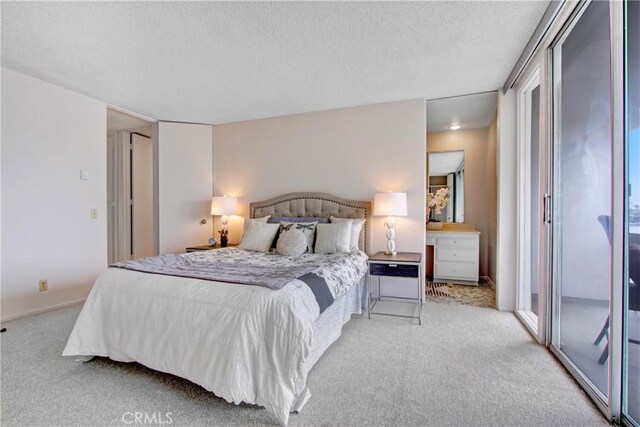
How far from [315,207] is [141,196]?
11.6 feet

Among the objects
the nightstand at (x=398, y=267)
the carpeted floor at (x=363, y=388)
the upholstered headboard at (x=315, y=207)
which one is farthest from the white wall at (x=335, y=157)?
the carpeted floor at (x=363, y=388)

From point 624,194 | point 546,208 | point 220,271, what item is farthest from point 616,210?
point 220,271

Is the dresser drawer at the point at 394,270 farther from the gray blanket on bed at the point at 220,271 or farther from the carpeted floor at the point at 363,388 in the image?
the gray blanket on bed at the point at 220,271

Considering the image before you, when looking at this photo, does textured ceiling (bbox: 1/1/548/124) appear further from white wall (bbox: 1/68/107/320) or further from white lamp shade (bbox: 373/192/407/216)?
white lamp shade (bbox: 373/192/407/216)

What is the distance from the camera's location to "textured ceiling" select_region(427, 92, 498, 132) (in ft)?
12.0

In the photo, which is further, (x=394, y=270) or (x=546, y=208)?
(x=394, y=270)

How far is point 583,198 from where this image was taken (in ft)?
6.51

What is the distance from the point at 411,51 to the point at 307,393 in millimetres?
2727

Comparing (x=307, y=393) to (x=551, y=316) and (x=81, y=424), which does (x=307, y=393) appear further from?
(x=551, y=316)

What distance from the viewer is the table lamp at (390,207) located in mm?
3307

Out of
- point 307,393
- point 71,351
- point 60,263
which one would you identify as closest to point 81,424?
point 71,351

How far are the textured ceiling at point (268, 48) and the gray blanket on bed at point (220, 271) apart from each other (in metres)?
1.82

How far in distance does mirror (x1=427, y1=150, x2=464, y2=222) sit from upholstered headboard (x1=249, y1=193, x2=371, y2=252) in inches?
69.1

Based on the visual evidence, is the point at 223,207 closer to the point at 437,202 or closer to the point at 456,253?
the point at 437,202
